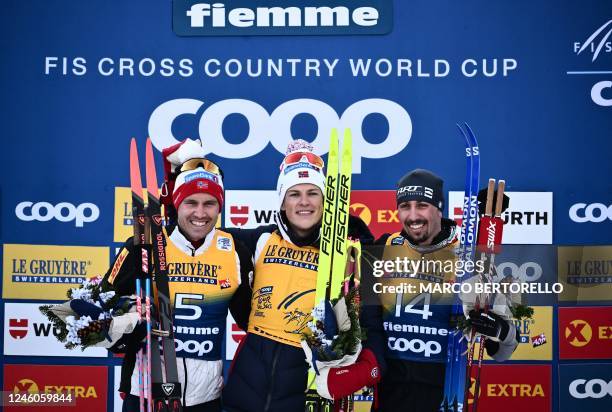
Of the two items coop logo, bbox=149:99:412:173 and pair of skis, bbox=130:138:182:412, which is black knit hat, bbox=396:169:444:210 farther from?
pair of skis, bbox=130:138:182:412

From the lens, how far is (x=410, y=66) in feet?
14.6

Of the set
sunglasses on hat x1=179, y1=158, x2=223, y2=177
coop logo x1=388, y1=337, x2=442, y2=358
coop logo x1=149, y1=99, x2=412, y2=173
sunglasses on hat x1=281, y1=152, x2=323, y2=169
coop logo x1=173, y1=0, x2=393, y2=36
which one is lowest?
coop logo x1=388, y1=337, x2=442, y2=358

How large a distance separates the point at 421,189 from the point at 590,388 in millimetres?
1820

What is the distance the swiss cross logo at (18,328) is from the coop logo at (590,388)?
9.81ft

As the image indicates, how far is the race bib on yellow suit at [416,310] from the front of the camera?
3.45 meters

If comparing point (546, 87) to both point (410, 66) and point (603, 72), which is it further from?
point (410, 66)

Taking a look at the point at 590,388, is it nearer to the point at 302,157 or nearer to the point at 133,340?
the point at 302,157

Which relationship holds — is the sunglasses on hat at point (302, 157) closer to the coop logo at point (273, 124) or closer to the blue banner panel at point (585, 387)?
the coop logo at point (273, 124)

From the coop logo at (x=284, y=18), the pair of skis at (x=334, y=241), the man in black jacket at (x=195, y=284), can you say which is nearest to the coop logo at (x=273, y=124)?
the coop logo at (x=284, y=18)

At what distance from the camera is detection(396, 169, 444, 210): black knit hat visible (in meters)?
3.47

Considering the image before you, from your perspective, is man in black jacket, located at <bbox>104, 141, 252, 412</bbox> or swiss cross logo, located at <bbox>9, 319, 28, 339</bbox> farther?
swiss cross logo, located at <bbox>9, 319, 28, 339</bbox>

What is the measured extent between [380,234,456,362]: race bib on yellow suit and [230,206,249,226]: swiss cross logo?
1.20 metres

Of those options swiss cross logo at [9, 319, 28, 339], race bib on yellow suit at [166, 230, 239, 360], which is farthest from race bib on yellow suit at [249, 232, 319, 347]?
swiss cross logo at [9, 319, 28, 339]

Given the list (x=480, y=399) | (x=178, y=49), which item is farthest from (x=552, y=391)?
(x=178, y=49)
